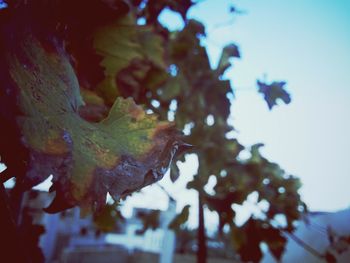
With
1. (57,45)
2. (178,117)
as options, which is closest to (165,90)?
(178,117)

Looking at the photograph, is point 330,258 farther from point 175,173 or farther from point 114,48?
point 114,48

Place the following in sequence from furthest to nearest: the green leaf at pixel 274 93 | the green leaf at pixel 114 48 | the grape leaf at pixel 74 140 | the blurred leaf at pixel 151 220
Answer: the blurred leaf at pixel 151 220 < the green leaf at pixel 274 93 < the green leaf at pixel 114 48 < the grape leaf at pixel 74 140

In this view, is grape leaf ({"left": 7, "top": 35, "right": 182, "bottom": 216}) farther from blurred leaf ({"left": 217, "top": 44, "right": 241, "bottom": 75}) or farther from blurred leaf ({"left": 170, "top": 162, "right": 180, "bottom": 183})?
blurred leaf ({"left": 217, "top": 44, "right": 241, "bottom": 75})

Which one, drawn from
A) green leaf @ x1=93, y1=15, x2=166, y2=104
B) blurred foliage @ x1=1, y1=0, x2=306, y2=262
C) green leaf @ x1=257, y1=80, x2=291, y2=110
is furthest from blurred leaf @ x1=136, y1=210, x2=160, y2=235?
green leaf @ x1=93, y1=15, x2=166, y2=104

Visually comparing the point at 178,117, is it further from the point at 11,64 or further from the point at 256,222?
the point at 11,64

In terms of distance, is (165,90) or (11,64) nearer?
(11,64)

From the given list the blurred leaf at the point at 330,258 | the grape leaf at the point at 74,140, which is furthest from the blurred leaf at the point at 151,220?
the grape leaf at the point at 74,140

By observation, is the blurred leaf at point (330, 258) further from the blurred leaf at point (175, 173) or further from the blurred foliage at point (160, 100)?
the blurred leaf at point (175, 173)
